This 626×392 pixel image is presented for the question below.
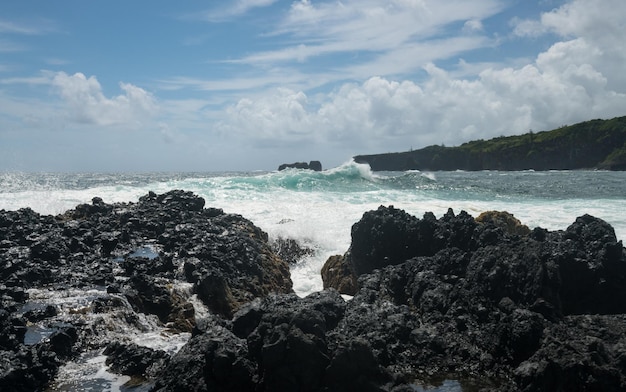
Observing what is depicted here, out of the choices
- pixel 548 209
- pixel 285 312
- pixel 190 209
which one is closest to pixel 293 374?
pixel 285 312

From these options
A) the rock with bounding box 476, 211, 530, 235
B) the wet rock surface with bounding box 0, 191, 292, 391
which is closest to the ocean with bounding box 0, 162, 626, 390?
the wet rock surface with bounding box 0, 191, 292, 391

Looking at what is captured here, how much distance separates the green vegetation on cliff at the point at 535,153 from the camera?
124812 mm

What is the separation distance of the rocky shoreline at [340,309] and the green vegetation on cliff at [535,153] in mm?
114914

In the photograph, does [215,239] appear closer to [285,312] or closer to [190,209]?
[190,209]

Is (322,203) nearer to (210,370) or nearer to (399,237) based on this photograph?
(399,237)

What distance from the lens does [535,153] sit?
133 meters

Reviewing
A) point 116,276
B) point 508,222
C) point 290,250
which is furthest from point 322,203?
point 116,276

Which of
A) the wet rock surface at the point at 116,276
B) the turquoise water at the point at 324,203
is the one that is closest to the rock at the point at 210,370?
the wet rock surface at the point at 116,276

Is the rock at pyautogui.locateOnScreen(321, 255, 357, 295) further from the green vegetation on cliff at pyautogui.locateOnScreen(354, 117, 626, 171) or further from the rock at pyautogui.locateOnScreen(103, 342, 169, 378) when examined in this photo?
the green vegetation on cliff at pyautogui.locateOnScreen(354, 117, 626, 171)

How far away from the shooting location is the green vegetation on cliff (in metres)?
125

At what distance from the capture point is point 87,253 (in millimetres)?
17172

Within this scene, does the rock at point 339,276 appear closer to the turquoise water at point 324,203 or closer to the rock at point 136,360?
the turquoise water at point 324,203

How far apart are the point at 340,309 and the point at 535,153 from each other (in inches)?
5254

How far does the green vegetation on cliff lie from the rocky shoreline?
115 meters
